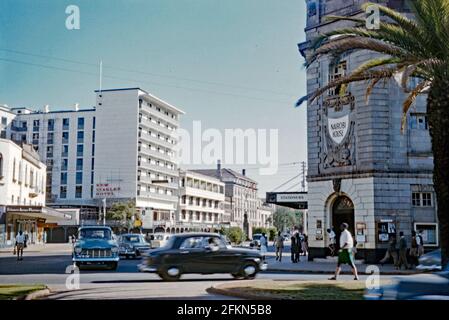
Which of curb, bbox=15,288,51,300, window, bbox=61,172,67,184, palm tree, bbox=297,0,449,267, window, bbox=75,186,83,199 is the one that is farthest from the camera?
window, bbox=61,172,67,184

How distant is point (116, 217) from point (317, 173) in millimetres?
9646

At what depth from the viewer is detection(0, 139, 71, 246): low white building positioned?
30.9 meters

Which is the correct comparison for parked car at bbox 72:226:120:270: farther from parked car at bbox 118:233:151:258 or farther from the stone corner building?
the stone corner building

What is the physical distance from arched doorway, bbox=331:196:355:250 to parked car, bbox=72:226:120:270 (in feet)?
33.8

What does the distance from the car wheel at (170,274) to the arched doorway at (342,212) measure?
→ 1391cm

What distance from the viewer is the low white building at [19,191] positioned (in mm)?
30922

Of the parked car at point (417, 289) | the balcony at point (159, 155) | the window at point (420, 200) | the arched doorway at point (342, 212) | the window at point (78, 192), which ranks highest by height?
the window at point (78, 192)

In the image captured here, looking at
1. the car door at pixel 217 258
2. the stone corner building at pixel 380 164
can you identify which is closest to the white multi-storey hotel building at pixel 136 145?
the car door at pixel 217 258

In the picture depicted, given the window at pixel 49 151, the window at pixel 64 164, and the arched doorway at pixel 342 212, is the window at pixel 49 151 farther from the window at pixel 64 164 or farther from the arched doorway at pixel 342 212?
the arched doorway at pixel 342 212

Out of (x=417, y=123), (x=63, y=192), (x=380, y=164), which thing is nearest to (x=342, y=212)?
(x=380, y=164)

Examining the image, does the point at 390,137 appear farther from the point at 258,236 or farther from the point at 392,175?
the point at 258,236

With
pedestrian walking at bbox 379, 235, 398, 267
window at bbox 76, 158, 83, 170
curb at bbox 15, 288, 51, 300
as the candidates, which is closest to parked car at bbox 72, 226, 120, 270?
curb at bbox 15, 288, 51, 300

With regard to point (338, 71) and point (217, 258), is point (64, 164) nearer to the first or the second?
point (338, 71)

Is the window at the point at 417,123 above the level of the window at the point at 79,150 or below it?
below
